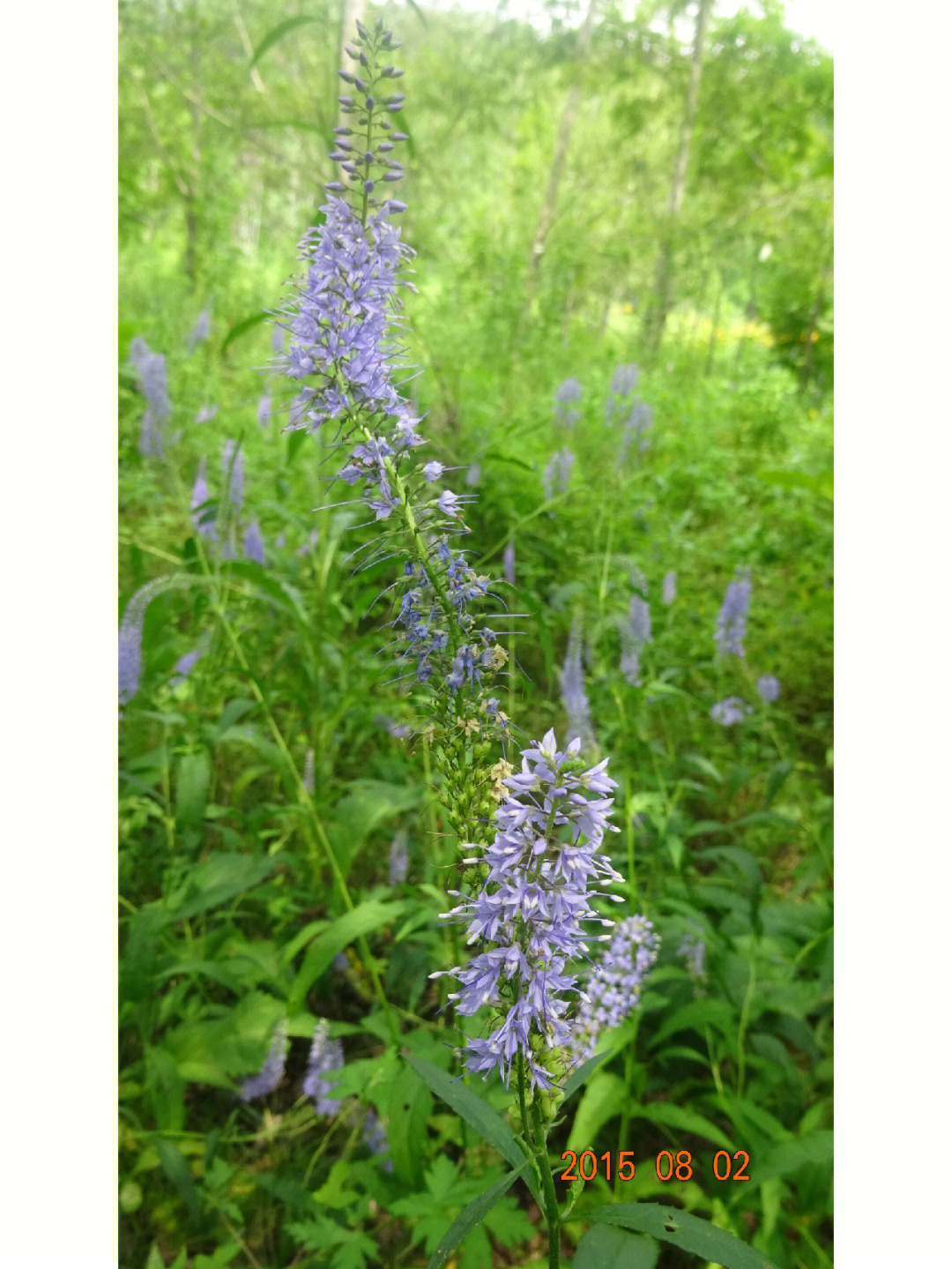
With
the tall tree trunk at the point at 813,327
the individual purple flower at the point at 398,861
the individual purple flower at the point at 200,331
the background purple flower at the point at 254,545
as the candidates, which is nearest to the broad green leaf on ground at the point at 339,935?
the individual purple flower at the point at 398,861

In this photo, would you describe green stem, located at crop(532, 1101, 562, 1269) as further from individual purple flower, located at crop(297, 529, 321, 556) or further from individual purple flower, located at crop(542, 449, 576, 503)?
A: individual purple flower, located at crop(542, 449, 576, 503)

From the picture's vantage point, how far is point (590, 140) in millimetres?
1778

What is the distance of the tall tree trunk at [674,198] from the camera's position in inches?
64.8

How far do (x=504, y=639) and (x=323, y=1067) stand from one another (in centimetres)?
68

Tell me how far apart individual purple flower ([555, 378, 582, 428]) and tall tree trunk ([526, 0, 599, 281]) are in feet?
0.87

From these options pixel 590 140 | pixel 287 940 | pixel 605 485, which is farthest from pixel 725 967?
pixel 590 140

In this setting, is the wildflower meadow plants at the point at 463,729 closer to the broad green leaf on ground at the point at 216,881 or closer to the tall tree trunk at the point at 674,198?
the broad green leaf on ground at the point at 216,881

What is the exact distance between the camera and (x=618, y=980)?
1.01m

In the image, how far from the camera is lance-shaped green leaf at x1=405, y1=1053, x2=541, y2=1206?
0.57 m

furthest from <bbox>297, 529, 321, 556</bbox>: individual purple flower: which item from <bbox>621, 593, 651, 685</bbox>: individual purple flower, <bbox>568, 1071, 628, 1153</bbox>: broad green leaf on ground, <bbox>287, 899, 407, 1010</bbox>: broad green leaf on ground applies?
<bbox>568, 1071, 628, 1153</bbox>: broad green leaf on ground

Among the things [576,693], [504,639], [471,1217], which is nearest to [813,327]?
[576,693]

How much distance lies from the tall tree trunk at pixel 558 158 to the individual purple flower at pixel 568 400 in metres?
0.27

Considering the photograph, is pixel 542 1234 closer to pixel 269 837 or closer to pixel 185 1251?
pixel 185 1251
